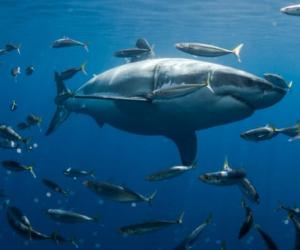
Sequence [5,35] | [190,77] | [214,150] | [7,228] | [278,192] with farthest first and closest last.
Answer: [214,150] < [5,35] < [278,192] < [7,228] < [190,77]

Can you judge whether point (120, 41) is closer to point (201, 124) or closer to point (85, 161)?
point (85, 161)

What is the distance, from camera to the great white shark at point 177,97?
5.20m

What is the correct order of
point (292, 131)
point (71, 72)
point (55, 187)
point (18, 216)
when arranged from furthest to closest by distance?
point (71, 72) → point (55, 187) → point (292, 131) → point (18, 216)

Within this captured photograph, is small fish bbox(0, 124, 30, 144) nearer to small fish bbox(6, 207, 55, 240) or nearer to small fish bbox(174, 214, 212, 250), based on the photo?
small fish bbox(6, 207, 55, 240)

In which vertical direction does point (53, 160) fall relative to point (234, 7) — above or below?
below

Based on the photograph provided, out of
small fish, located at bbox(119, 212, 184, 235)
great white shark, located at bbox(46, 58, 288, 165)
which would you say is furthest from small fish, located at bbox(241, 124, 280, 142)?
small fish, located at bbox(119, 212, 184, 235)

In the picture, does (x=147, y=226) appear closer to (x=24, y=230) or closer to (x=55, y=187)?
(x=24, y=230)

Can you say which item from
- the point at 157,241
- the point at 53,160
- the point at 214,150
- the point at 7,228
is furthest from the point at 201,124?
the point at 214,150

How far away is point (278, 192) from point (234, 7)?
42.6 ft

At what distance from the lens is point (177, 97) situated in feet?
17.4

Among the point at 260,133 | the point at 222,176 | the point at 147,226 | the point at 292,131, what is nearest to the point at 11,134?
the point at 147,226

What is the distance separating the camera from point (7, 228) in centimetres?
1766

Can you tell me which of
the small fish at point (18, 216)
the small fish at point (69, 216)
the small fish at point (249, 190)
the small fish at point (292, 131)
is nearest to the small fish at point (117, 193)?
the small fish at point (69, 216)

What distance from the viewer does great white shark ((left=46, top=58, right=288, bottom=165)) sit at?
205 inches
